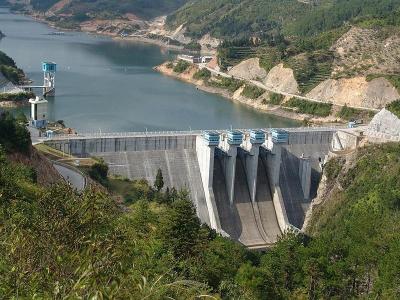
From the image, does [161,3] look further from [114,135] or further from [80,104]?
[114,135]

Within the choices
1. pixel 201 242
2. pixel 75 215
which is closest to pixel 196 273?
pixel 201 242

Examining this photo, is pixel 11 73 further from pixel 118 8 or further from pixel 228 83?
pixel 118 8

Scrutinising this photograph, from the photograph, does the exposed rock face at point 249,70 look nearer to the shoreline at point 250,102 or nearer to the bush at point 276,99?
the shoreline at point 250,102

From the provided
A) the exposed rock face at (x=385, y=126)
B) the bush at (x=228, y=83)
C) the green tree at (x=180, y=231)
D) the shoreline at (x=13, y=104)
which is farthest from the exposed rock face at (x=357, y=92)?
the green tree at (x=180, y=231)

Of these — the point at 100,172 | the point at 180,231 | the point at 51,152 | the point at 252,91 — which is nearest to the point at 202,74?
the point at 252,91

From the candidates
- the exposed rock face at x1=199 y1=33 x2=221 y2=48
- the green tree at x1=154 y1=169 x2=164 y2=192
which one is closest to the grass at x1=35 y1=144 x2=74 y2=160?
the green tree at x1=154 y1=169 x2=164 y2=192

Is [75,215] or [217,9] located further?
[217,9]

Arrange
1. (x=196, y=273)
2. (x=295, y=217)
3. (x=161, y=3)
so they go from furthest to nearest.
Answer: (x=161, y=3) → (x=295, y=217) → (x=196, y=273)

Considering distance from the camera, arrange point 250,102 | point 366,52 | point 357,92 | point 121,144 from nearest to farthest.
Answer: point 121,144
point 357,92
point 366,52
point 250,102
